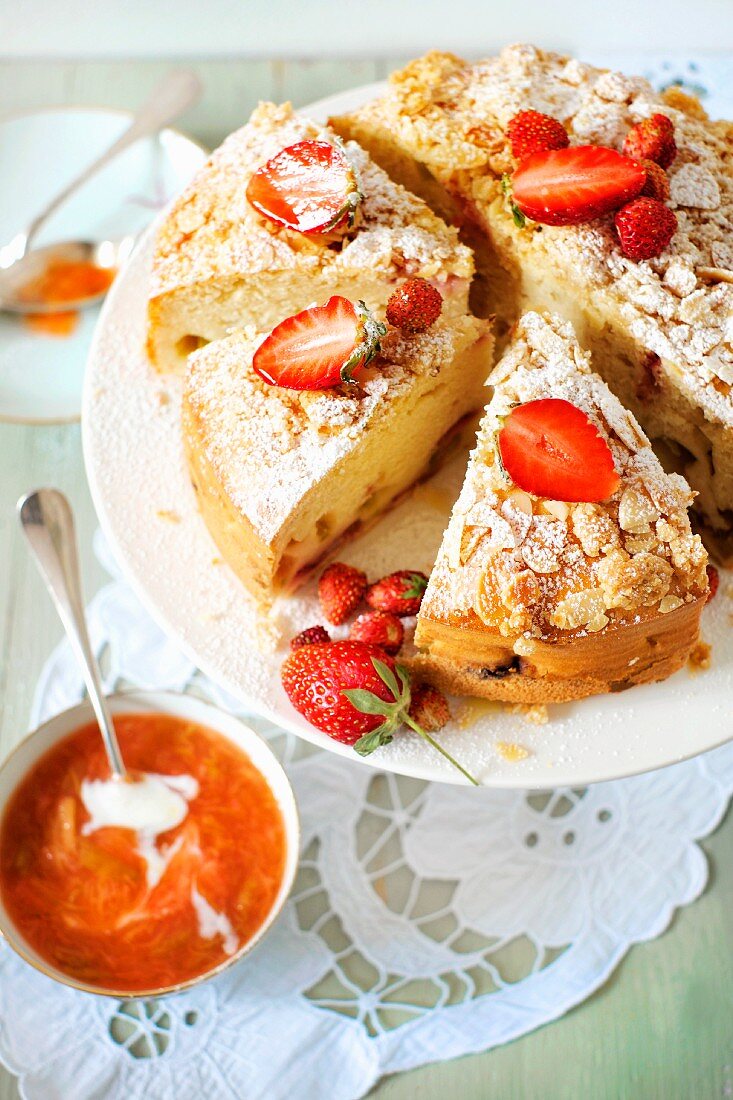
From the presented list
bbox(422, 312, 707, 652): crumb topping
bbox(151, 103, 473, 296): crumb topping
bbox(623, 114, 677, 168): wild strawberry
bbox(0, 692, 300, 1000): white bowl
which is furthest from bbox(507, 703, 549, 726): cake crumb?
bbox(623, 114, 677, 168): wild strawberry

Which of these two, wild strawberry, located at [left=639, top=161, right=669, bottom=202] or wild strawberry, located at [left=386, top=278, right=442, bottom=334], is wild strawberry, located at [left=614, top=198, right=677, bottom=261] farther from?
wild strawberry, located at [left=386, top=278, right=442, bottom=334]

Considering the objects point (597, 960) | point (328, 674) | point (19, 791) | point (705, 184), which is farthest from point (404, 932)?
point (705, 184)

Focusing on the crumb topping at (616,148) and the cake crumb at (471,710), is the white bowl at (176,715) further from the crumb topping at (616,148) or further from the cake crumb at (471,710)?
the crumb topping at (616,148)

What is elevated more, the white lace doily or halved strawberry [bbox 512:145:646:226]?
halved strawberry [bbox 512:145:646:226]

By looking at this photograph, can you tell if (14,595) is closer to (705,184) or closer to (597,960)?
(597,960)

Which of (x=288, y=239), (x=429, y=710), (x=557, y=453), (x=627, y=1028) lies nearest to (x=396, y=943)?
A: (x=627, y=1028)

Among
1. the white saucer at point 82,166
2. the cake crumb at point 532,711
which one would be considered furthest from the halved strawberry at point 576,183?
the white saucer at point 82,166

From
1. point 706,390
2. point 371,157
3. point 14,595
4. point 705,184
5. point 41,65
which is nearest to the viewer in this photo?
point 706,390
